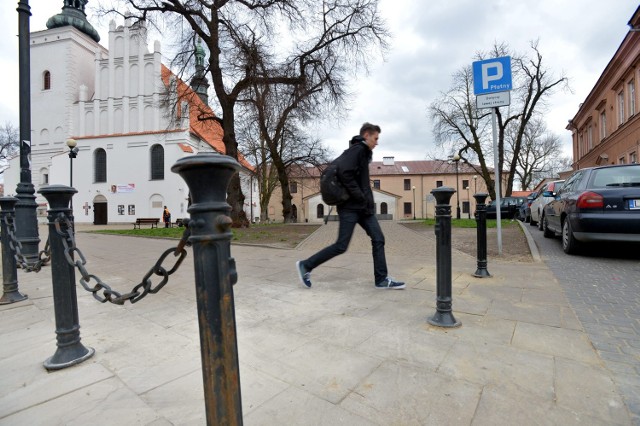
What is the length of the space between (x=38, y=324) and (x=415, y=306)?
11.9 ft

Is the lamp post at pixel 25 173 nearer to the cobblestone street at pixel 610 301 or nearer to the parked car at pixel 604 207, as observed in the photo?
the cobblestone street at pixel 610 301

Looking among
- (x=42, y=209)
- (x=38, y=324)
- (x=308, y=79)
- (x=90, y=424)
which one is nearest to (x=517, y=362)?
(x=90, y=424)

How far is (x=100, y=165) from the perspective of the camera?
39438mm

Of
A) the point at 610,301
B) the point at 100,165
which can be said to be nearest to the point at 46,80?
the point at 100,165

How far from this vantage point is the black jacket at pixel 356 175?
404 cm

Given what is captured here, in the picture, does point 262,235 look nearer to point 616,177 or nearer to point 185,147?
point 616,177

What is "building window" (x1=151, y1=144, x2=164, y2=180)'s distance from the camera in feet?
126

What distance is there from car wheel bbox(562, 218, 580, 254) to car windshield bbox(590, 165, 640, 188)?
2.75 ft

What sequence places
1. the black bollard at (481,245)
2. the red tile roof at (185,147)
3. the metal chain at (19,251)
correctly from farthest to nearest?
the red tile roof at (185,147) → the black bollard at (481,245) → the metal chain at (19,251)

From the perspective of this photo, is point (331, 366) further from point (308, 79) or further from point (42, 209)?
point (42, 209)

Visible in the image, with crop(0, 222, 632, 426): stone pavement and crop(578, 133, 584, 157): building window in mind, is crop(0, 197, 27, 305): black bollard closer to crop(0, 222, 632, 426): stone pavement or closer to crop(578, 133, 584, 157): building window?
crop(0, 222, 632, 426): stone pavement

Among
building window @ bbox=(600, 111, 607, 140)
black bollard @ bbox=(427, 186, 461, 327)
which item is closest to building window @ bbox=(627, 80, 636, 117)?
building window @ bbox=(600, 111, 607, 140)

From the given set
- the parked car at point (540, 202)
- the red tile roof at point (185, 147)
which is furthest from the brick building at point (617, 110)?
the red tile roof at point (185, 147)

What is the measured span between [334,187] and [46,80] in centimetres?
5007
